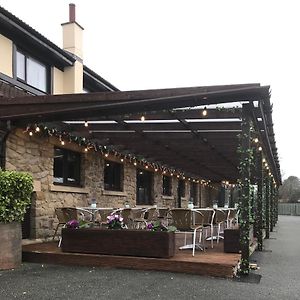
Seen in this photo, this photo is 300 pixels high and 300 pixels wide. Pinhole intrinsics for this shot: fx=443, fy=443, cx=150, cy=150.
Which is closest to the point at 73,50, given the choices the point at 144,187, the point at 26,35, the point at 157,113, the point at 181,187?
the point at 26,35

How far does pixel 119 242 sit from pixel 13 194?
1.89 m

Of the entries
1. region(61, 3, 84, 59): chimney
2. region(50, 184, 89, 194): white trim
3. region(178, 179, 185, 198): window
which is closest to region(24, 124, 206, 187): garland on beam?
region(50, 184, 89, 194): white trim

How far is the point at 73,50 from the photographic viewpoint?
1291 cm

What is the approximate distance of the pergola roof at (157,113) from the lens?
21.4 feet

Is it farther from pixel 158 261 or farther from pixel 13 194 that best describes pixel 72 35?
pixel 158 261

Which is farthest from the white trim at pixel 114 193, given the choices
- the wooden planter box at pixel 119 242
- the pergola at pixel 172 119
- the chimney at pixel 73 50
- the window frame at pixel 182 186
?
the window frame at pixel 182 186

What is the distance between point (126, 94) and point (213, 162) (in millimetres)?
8522

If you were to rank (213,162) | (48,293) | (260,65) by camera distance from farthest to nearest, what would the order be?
1. (260,65)
2. (213,162)
3. (48,293)

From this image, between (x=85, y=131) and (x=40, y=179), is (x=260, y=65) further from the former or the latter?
(x=40, y=179)

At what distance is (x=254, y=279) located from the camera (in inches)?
256

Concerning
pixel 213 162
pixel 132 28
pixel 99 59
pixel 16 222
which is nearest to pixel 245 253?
pixel 16 222

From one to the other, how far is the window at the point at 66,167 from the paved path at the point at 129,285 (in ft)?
10.2

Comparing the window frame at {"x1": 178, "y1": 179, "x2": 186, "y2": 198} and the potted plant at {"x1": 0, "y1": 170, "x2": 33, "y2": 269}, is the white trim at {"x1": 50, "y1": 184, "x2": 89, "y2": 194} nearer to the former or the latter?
the potted plant at {"x1": 0, "y1": 170, "x2": 33, "y2": 269}

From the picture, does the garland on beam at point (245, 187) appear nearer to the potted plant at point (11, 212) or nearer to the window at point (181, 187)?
the potted plant at point (11, 212)
